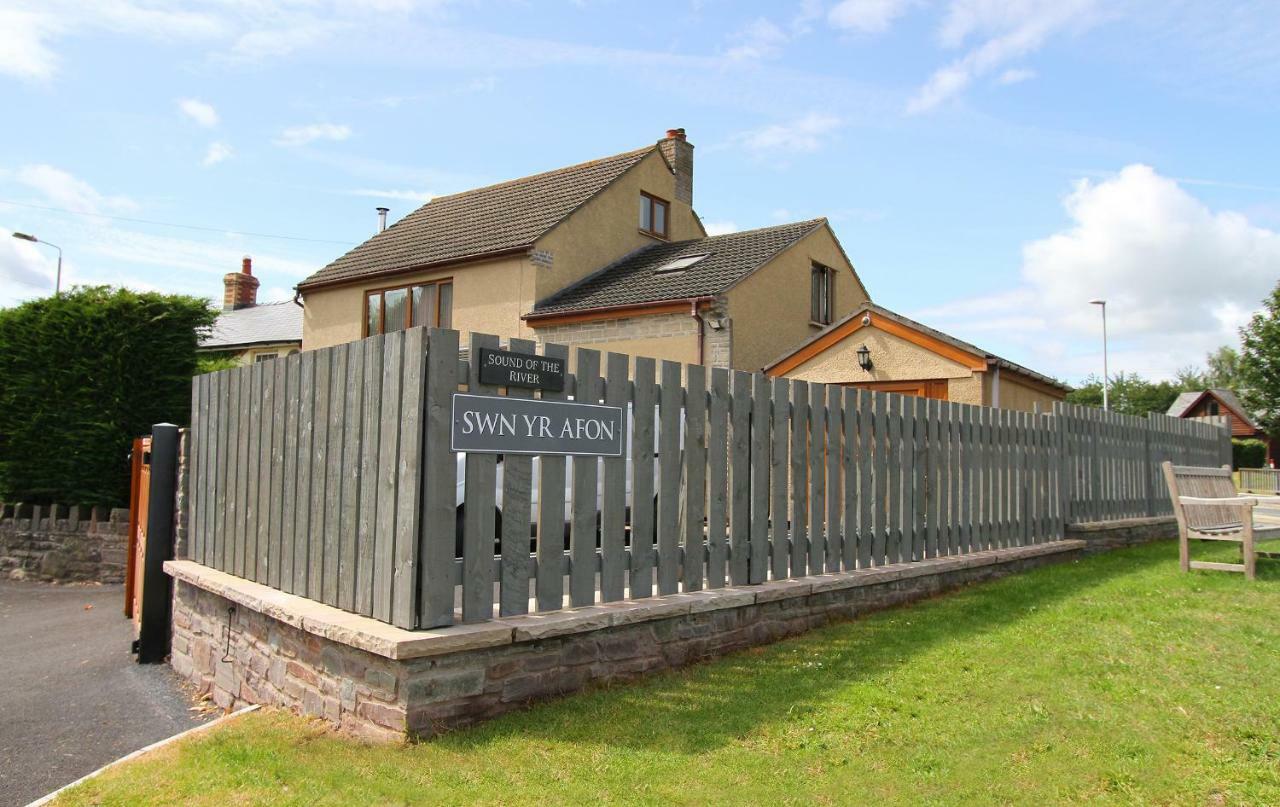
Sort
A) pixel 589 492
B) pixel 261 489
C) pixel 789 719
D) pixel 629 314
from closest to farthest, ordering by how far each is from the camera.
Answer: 1. pixel 789 719
2. pixel 589 492
3. pixel 261 489
4. pixel 629 314

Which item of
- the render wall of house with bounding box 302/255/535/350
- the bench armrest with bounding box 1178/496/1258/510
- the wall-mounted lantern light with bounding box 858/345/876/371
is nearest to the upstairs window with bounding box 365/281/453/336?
the render wall of house with bounding box 302/255/535/350

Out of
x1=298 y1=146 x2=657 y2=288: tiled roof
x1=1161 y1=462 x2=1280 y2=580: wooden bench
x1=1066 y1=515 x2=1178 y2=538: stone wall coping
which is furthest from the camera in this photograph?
x1=298 y1=146 x2=657 y2=288: tiled roof

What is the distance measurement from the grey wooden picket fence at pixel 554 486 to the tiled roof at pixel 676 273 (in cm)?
870

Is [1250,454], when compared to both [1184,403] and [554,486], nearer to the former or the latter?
[1184,403]

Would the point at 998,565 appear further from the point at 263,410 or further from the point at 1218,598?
the point at 263,410

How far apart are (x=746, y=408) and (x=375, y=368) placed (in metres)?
2.59

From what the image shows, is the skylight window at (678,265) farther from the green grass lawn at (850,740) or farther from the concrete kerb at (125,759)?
the concrete kerb at (125,759)

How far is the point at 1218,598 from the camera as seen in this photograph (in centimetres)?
705

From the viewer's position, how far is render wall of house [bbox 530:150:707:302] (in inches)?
730

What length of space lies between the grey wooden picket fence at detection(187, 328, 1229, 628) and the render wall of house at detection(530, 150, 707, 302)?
1148 centimetres

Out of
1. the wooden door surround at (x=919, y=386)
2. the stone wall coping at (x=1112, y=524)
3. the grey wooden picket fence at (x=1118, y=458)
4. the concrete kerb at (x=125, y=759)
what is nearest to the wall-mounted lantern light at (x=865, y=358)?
the wooden door surround at (x=919, y=386)

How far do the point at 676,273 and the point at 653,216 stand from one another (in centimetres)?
400

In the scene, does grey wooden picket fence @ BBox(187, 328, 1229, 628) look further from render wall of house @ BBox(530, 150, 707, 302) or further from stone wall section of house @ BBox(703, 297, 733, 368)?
render wall of house @ BBox(530, 150, 707, 302)

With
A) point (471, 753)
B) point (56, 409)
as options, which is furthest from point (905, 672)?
point (56, 409)
